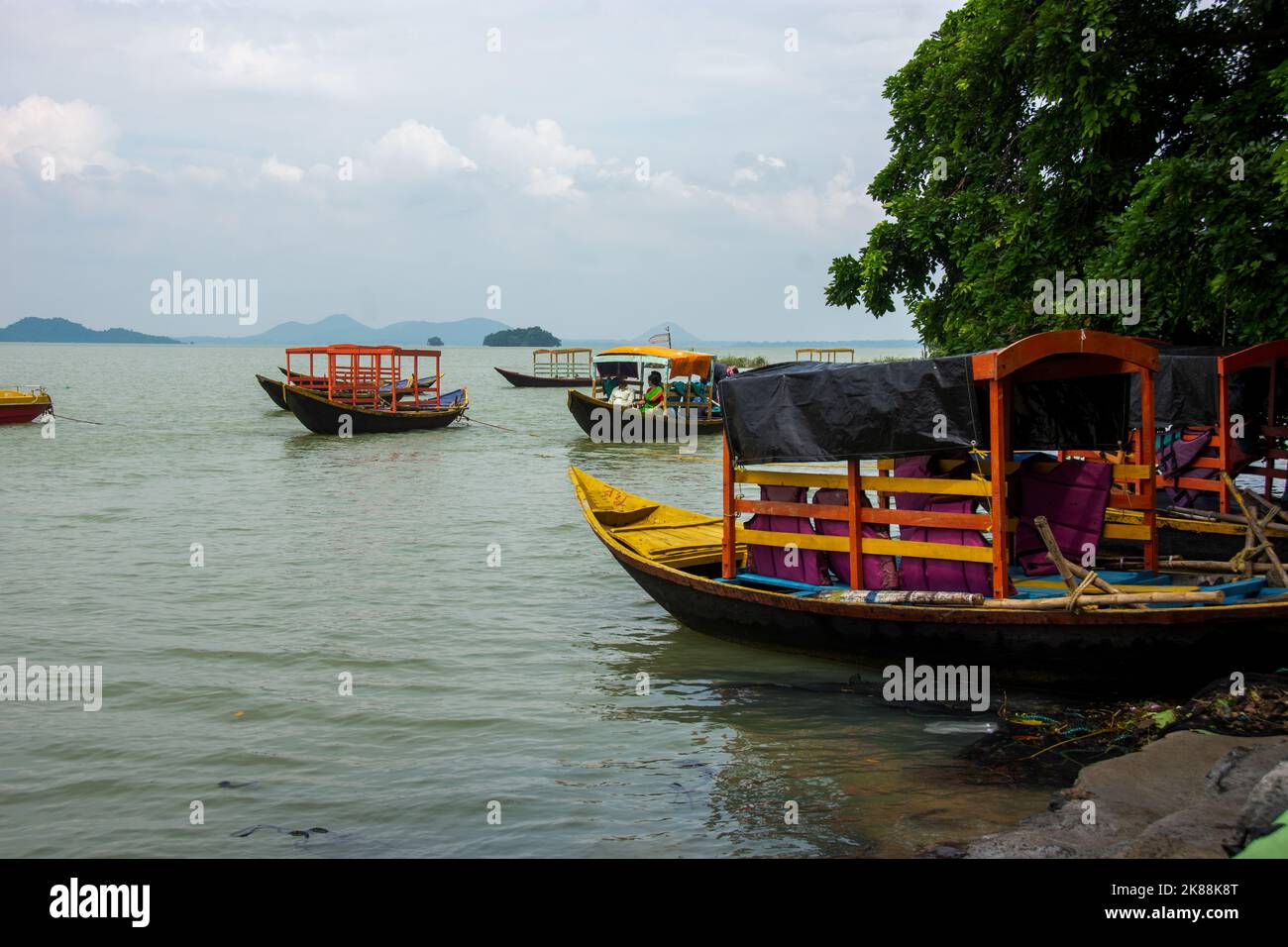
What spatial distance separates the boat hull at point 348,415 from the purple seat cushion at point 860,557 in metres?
26.7

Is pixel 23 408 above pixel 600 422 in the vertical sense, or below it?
above

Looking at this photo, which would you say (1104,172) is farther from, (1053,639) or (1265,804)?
(1265,804)

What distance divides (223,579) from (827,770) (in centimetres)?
956

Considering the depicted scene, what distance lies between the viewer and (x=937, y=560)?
9.33m

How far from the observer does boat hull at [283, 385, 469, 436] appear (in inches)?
1363

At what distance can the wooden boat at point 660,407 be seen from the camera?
35.2 m

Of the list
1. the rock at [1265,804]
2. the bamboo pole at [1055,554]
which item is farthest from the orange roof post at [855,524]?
the rock at [1265,804]

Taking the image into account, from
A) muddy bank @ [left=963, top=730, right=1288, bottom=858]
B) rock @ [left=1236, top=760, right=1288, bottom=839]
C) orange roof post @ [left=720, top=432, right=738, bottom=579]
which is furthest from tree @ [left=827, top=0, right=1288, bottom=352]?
rock @ [left=1236, top=760, right=1288, bottom=839]

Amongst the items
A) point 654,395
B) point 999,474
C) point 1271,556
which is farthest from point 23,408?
point 1271,556

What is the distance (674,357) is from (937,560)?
24922mm
